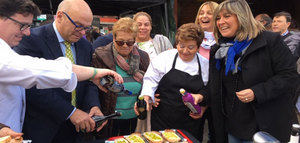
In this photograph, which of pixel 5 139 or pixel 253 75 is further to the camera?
pixel 253 75

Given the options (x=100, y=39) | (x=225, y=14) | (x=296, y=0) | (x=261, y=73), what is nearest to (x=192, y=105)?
(x=261, y=73)

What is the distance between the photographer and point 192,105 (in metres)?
2.04

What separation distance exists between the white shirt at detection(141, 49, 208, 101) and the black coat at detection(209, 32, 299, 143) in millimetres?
491

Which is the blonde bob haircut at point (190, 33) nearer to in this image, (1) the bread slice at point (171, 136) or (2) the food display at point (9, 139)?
(1) the bread slice at point (171, 136)

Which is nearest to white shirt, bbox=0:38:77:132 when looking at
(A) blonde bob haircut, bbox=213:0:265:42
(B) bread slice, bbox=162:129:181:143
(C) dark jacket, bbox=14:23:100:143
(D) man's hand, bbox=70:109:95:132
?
(C) dark jacket, bbox=14:23:100:143

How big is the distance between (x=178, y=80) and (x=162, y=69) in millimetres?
212

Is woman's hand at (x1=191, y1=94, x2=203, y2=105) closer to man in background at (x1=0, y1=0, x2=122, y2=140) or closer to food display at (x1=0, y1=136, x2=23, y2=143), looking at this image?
man in background at (x1=0, y1=0, x2=122, y2=140)

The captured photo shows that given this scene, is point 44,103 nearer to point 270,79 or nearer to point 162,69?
point 162,69

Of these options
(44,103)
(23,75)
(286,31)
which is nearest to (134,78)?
(44,103)

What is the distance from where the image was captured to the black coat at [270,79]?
5.91 ft

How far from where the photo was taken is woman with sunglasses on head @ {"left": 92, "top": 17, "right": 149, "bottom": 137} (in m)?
2.28

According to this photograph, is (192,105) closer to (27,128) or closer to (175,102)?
(175,102)

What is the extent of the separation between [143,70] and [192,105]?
2.55ft

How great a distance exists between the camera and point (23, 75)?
118cm
